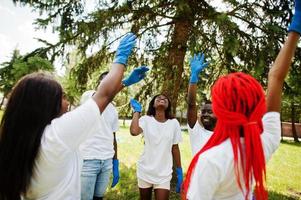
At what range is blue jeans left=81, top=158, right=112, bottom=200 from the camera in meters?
4.40

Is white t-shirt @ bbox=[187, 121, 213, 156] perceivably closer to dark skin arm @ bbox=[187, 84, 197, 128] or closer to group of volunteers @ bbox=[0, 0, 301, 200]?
dark skin arm @ bbox=[187, 84, 197, 128]

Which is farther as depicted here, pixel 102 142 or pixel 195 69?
pixel 102 142

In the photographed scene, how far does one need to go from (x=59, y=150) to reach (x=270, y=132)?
1.11m

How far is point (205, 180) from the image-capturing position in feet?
5.63

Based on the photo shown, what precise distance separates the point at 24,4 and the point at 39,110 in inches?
230

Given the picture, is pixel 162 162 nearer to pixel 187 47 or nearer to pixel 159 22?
pixel 187 47

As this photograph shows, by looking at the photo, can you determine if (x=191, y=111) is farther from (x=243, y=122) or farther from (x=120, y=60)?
(x=243, y=122)

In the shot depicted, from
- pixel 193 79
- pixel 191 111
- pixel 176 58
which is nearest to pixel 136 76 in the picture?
pixel 193 79

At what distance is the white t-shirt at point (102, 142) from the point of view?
4.47m

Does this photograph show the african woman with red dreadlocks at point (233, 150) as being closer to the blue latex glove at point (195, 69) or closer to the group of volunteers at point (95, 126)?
the group of volunteers at point (95, 126)

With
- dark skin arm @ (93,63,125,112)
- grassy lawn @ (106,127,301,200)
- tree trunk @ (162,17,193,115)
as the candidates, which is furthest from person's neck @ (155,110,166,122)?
dark skin arm @ (93,63,125,112)

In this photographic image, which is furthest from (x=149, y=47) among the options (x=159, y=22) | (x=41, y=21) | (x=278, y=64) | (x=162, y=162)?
(x=278, y=64)

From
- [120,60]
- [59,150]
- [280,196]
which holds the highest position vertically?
[120,60]

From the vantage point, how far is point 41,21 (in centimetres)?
708
